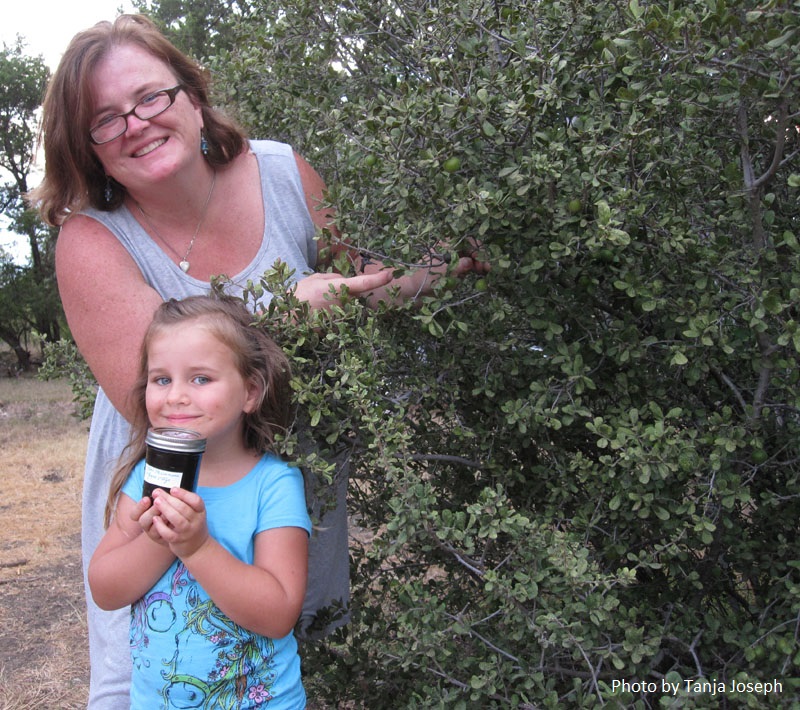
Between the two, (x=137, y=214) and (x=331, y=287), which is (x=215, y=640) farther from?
(x=137, y=214)

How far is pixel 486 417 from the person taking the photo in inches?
92.5

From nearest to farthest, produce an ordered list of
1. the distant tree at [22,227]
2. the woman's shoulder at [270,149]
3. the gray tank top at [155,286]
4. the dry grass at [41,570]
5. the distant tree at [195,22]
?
the gray tank top at [155,286]
the woman's shoulder at [270,149]
the dry grass at [41,570]
the distant tree at [195,22]
the distant tree at [22,227]

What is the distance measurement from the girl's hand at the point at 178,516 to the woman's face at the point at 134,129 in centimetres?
83

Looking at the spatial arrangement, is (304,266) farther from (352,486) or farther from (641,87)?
(641,87)

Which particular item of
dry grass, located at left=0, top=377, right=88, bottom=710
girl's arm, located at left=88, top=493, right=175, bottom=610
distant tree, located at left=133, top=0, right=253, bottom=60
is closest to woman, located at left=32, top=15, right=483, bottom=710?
girl's arm, located at left=88, top=493, right=175, bottom=610

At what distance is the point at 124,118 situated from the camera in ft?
6.57

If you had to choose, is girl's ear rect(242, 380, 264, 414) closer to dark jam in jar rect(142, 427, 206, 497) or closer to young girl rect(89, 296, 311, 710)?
young girl rect(89, 296, 311, 710)

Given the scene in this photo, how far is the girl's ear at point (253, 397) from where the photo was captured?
6.19 feet

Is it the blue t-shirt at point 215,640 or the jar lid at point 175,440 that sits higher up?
the jar lid at point 175,440

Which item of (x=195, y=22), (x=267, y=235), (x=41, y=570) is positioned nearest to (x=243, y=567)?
(x=267, y=235)

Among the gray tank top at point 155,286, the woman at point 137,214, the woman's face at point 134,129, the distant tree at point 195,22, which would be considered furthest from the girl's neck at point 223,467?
the distant tree at point 195,22

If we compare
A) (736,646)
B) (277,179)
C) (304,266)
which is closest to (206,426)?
(304,266)

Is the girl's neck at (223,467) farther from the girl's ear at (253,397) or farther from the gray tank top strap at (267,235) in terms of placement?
the gray tank top strap at (267,235)

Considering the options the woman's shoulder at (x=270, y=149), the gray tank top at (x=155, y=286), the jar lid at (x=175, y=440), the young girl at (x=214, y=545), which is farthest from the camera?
the woman's shoulder at (x=270, y=149)
